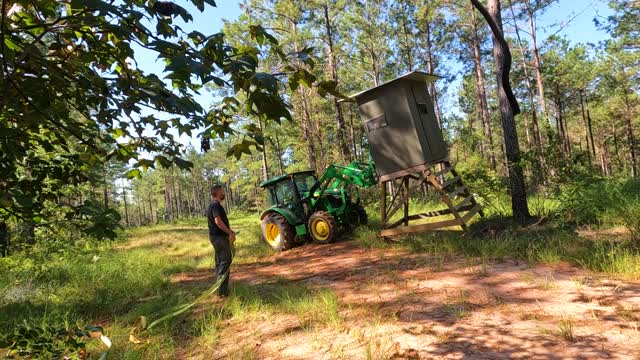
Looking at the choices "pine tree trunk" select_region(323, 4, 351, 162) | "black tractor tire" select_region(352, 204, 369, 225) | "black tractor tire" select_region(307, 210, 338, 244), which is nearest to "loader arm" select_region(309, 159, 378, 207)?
"black tractor tire" select_region(307, 210, 338, 244)

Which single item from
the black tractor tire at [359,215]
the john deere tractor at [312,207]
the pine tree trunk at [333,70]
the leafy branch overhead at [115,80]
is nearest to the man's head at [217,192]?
the leafy branch overhead at [115,80]

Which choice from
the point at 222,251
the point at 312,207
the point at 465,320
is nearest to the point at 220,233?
the point at 222,251

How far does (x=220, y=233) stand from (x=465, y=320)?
156 inches

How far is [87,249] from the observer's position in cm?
1131

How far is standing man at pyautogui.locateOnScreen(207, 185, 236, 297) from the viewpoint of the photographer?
6090mm

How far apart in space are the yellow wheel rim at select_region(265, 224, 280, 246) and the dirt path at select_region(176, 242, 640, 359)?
18.5 feet

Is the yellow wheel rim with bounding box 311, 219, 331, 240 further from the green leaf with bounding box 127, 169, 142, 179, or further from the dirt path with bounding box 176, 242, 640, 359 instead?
the green leaf with bounding box 127, 169, 142, 179

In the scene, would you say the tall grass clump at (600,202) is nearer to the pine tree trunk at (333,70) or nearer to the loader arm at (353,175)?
the loader arm at (353,175)

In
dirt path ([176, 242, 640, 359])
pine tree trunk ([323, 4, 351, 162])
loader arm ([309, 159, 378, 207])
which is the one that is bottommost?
dirt path ([176, 242, 640, 359])

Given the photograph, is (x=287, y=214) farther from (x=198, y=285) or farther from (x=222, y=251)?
(x=222, y=251)

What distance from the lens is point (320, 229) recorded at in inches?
408

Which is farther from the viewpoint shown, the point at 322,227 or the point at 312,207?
the point at 312,207

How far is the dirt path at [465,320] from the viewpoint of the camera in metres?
3.19

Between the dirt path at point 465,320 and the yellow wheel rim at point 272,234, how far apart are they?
18.5 ft
